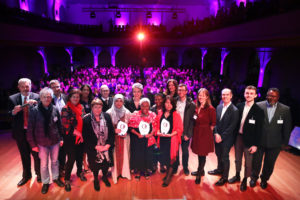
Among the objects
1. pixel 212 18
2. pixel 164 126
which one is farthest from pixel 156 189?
pixel 212 18

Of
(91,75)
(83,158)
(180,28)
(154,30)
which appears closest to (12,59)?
(91,75)

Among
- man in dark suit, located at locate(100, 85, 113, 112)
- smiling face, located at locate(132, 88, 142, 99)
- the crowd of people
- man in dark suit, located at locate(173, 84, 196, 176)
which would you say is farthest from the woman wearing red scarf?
the crowd of people

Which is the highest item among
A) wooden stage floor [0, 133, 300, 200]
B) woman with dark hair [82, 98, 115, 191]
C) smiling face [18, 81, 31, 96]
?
smiling face [18, 81, 31, 96]

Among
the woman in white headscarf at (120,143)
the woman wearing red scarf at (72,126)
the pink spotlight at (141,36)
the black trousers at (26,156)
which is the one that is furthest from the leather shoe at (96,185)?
the pink spotlight at (141,36)

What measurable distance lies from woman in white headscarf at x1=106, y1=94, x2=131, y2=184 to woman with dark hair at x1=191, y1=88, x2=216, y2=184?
110cm

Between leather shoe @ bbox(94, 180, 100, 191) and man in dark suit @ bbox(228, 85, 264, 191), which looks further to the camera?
leather shoe @ bbox(94, 180, 100, 191)

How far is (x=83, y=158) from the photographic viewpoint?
10.9ft

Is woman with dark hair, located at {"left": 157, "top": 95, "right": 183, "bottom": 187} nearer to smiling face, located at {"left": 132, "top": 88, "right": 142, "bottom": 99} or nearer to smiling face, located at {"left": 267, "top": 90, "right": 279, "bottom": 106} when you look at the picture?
smiling face, located at {"left": 132, "top": 88, "right": 142, "bottom": 99}

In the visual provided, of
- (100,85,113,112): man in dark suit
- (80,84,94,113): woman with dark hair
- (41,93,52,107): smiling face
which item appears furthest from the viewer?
(100,85,113,112): man in dark suit

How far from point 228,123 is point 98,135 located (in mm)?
1990

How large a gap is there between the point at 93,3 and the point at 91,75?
15.1 metres

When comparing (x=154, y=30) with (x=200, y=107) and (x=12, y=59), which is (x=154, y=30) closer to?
(x=12, y=59)

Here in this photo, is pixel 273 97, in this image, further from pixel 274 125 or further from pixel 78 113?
pixel 78 113

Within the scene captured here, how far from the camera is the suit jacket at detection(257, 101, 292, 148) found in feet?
9.12
